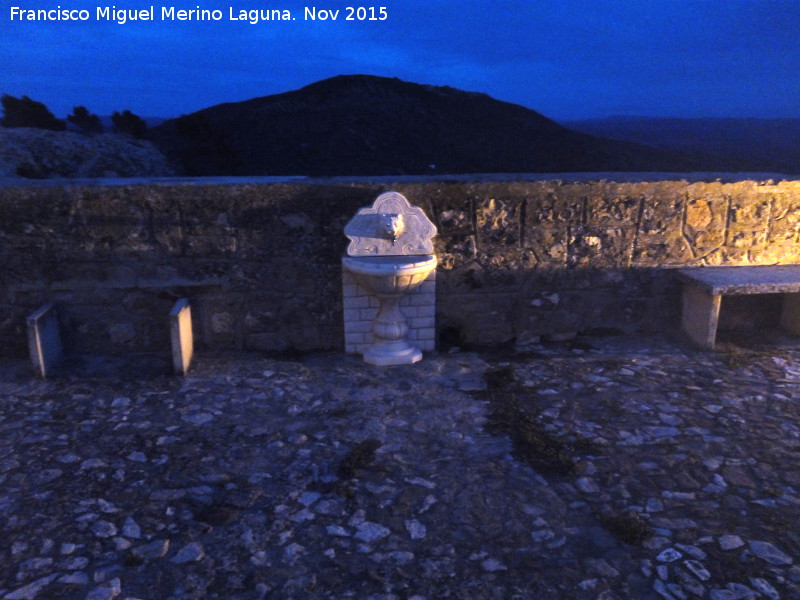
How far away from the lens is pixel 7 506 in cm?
292

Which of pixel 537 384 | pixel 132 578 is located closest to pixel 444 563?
pixel 132 578

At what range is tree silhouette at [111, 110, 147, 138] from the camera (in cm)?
1689

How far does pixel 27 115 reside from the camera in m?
14.7

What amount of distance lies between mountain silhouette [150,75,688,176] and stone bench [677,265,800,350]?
18.8m

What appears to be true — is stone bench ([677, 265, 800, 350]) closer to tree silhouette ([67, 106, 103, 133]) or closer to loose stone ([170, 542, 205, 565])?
loose stone ([170, 542, 205, 565])

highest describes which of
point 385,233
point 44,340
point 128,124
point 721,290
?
point 128,124

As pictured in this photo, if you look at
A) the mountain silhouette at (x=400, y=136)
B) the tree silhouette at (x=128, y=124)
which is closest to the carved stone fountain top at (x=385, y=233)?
the tree silhouette at (x=128, y=124)

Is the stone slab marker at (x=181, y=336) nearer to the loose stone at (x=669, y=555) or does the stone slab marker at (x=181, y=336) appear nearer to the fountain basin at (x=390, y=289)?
the fountain basin at (x=390, y=289)

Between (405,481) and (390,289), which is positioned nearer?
(405,481)

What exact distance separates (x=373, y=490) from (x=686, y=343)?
10.5 ft

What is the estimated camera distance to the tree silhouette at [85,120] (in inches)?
619

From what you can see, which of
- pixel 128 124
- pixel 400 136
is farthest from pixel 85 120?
pixel 400 136

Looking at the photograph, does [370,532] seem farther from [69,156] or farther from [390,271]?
[69,156]

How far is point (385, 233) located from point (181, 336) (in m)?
1.60
